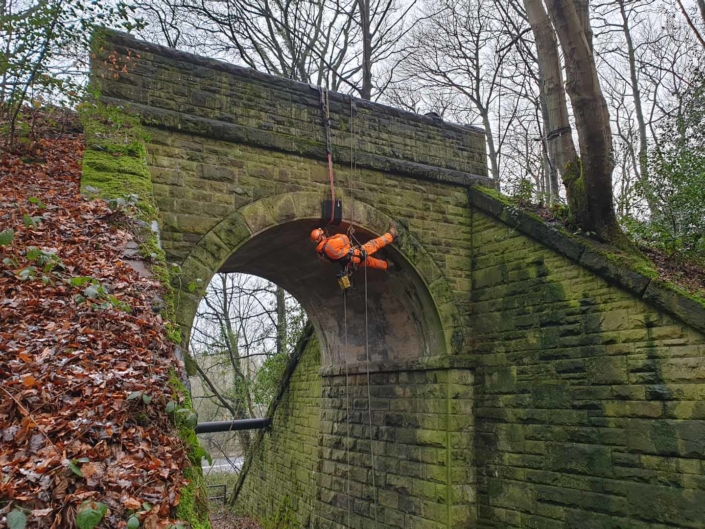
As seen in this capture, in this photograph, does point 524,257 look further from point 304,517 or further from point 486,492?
point 304,517

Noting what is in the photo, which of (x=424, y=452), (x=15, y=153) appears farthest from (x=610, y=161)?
(x=15, y=153)

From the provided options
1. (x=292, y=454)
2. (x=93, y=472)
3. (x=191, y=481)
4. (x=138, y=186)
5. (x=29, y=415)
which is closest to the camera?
(x=93, y=472)

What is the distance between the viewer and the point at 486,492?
22.8 ft

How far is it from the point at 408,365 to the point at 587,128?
4.24 m

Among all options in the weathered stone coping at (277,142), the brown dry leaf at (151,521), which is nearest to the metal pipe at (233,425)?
the weathered stone coping at (277,142)

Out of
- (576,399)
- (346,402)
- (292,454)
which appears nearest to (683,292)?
(576,399)

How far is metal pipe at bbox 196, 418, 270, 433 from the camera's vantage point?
11.3m

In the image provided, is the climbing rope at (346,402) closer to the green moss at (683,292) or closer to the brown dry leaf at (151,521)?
the green moss at (683,292)

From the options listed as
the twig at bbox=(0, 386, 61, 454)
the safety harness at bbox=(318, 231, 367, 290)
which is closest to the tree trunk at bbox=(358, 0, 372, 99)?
the safety harness at bbox=(318, 231, 367, 290)

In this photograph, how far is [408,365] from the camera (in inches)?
316

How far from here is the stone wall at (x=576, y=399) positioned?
16.7ft

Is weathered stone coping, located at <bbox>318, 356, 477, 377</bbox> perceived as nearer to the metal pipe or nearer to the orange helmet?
the orange helmet

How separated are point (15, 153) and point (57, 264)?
3390 mm

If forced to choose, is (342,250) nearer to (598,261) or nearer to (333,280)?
(333,280)
